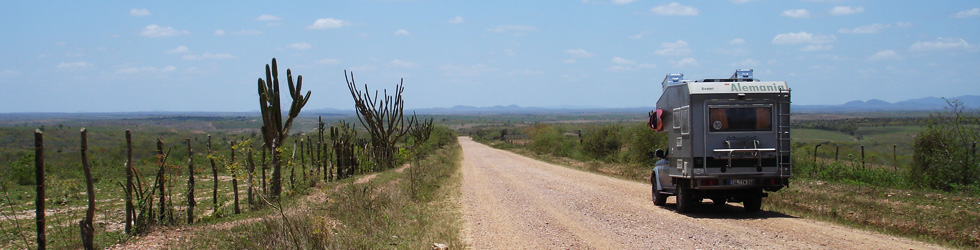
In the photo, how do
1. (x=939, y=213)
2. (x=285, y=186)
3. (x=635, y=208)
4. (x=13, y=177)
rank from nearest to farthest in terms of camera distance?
(x=939, y=213) → (x=635, y=208) → (x=285, y=186) → (x=13, y=177)

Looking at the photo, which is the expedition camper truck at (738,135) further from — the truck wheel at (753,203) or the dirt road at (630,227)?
the dirt road at (630,227)

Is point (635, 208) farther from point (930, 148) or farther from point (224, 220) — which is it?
point (930, 148)

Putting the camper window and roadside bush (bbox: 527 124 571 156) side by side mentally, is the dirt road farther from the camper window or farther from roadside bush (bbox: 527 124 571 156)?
roadside bush (bbox: 527 124 571 156)

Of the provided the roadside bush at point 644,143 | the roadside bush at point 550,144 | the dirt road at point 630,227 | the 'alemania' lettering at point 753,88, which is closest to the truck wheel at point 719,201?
the dirt road at point 630,227

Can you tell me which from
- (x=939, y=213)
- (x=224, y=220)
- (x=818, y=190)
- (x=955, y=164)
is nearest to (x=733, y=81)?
(x=939, y=213)

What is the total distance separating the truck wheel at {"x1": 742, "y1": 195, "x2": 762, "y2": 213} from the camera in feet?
44.4

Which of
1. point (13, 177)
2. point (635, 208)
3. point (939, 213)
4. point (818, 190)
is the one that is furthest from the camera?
point (13, 177)

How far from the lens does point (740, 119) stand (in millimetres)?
13102

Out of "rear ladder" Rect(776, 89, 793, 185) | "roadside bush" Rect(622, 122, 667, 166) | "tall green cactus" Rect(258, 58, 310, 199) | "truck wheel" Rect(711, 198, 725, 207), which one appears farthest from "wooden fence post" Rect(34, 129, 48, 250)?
"roadside bush" Rect(622, 122, 667, 166)

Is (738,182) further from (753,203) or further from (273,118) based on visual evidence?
(273,118)

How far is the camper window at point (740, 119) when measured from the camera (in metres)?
13.1

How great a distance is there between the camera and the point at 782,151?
13.1 metres

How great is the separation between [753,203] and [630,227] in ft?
11.9

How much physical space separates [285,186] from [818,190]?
14349mm
